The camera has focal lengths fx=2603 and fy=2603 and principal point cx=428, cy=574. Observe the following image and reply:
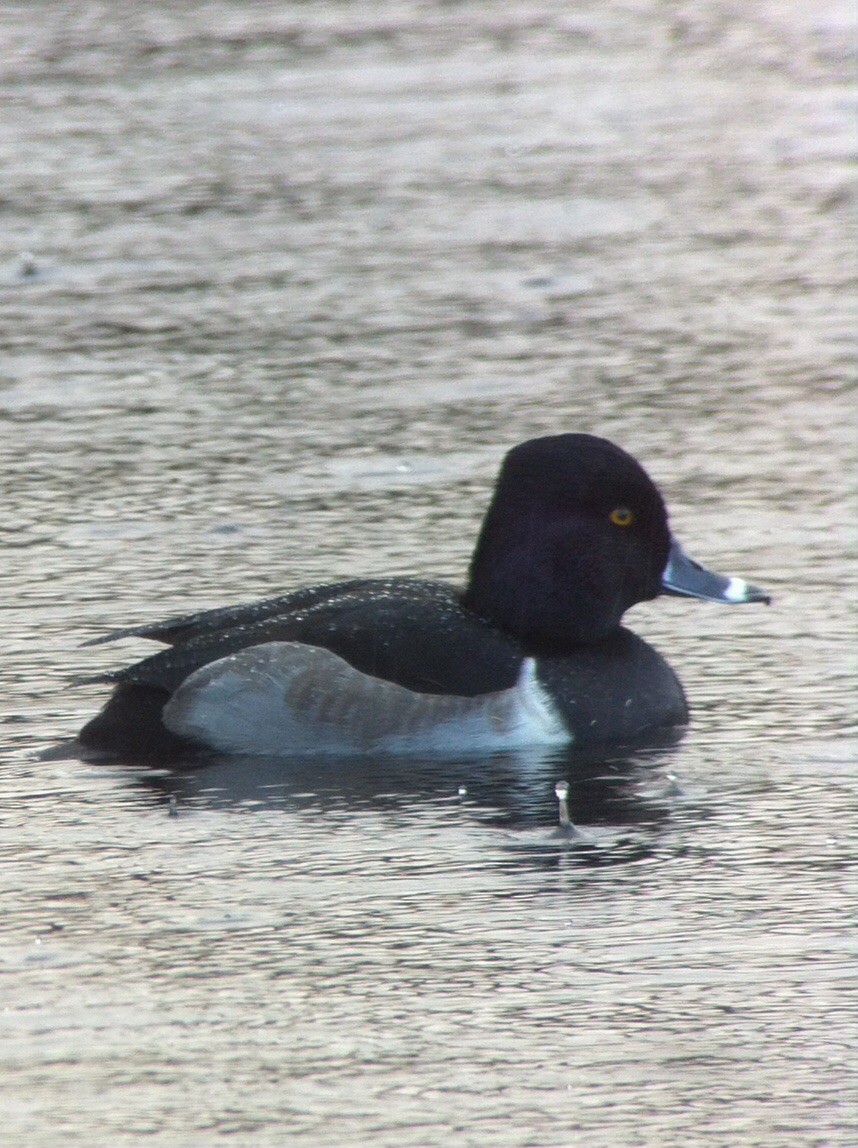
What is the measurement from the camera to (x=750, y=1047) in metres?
4.58

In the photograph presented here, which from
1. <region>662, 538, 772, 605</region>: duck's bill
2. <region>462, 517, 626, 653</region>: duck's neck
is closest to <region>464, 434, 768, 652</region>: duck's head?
<region>462, 517, 626, 653</region>: duck's neck

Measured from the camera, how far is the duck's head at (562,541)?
6.89m

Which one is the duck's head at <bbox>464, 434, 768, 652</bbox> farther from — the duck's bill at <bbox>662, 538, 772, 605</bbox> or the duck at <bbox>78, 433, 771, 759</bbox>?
the duck's bill at <bbox>662, 538, 772, 605</bbox>

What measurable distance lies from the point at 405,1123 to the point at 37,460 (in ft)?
18.7

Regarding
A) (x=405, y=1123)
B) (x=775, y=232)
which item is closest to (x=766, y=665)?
(x=405, y=1123)

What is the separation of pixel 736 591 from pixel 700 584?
10cm

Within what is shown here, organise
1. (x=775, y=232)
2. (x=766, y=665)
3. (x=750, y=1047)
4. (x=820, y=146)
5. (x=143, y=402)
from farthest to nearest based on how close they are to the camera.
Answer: (x=820, y=146) → (x=775, y=232) → (x=143, y=402) → (x=766, y=665) → (x=750, y=1047)

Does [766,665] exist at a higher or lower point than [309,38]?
lower

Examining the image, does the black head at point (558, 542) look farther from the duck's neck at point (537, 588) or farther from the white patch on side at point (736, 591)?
the white patch on side at point (736, 591)

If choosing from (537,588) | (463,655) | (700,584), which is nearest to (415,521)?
(700,584)

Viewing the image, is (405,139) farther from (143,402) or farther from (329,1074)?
(329,1074)

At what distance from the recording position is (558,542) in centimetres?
693

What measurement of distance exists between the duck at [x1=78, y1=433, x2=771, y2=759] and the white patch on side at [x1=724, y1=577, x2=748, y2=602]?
41 mm

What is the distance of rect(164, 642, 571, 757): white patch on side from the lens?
21.8 feet
